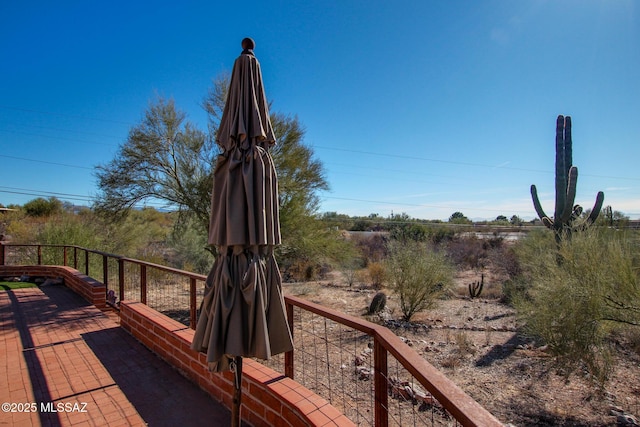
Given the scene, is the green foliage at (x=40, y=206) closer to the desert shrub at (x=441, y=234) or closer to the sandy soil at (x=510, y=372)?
the sandy soil at (x=510, y=372)

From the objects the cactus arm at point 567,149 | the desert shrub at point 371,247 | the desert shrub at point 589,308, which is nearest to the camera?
the desert shrub at point 589,308

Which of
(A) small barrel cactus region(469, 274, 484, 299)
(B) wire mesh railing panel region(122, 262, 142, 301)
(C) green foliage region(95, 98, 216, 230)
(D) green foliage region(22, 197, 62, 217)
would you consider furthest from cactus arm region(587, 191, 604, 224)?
(D) green foliage region(22, 197, 62, 217)

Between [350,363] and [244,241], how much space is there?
5093 mm

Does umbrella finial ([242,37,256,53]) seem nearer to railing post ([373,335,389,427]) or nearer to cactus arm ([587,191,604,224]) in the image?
railing post ([373,335,389,427])

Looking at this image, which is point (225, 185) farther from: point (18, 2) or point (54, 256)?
point (54, 256)

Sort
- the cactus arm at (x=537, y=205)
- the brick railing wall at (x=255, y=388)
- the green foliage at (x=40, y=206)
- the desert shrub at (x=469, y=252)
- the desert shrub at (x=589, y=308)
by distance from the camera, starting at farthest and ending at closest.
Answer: the green foliage at (x=40, y=206) → the desert shrub at (x=469, y=252) → the cactus arm at (x=537, y=205) → the desert shrub at (x=589, y=308) → the brick railing wall at (x=255, y=388)

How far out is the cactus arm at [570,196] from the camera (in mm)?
9867

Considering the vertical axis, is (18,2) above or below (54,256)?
above

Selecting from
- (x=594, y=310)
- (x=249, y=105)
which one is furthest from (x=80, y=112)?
(x=594, y=310)

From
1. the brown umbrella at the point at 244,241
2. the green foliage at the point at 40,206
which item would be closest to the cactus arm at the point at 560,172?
the brown umbrella at the point at 244,241

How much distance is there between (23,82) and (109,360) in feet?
43.0

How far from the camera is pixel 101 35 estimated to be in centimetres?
845

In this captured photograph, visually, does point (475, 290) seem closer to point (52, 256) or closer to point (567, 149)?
point (567, 149)

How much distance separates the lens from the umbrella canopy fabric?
1.67 m
